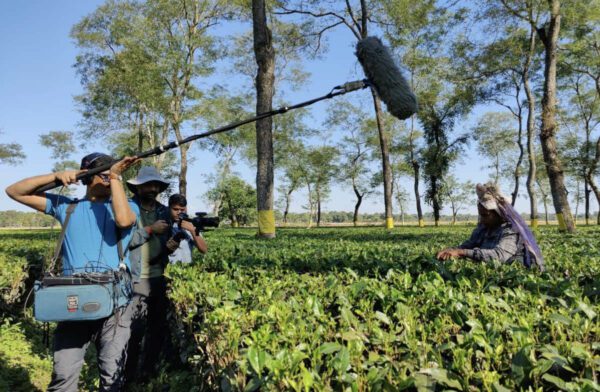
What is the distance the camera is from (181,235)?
12.3ft

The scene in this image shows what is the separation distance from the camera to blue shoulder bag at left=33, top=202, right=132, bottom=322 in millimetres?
2412

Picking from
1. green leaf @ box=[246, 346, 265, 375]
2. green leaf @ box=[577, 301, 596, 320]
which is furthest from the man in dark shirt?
green leaf @ box=[246, 346, 265, 375]

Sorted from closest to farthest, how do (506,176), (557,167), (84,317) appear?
(84,317), (557,167), (506,176)

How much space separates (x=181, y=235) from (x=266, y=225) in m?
5.89

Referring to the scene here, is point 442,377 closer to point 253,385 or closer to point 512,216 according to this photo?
point 253,385

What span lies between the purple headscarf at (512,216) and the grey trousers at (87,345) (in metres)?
3.21

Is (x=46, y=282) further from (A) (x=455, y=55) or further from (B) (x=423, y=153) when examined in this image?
(B) (x=423, y=153)

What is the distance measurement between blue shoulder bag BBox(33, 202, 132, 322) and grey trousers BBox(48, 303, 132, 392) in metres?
0.22

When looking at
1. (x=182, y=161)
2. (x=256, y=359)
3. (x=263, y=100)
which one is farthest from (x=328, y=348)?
(x=182, y=161)

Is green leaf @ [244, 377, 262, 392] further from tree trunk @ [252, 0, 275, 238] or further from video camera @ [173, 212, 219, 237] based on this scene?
tree trunk @ [252, 0, 275, 238]

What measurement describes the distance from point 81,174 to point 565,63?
27.4 metres

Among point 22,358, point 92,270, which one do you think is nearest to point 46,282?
point 92,270

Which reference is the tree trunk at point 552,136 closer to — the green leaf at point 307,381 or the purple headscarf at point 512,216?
the purple headscarf at point 512,216

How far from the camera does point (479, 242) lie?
3861 millimetres
